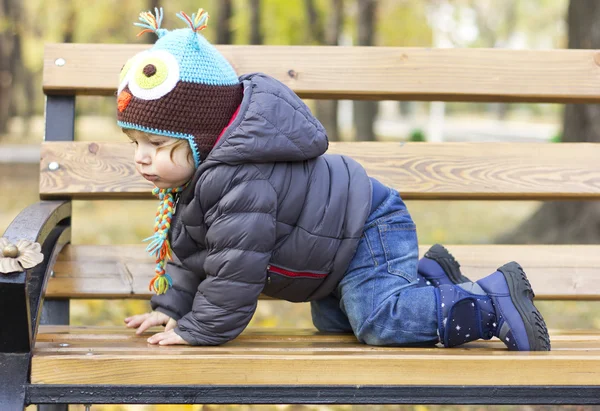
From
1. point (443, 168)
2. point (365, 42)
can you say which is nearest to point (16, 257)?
point (443, 168)

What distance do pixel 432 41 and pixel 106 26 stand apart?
8132mm

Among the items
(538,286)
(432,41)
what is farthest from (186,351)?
(432,41)

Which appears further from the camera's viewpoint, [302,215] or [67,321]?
[67,321]

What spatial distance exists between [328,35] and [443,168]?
1092 centimetres

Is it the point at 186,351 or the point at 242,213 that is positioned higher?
the point at 242,213

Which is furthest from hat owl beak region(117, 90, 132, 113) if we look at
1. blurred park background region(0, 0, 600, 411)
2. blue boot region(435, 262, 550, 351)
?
blurred park background region(0, 0, 600, 411)

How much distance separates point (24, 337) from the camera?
6.09ft

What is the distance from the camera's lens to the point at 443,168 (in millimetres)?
2787

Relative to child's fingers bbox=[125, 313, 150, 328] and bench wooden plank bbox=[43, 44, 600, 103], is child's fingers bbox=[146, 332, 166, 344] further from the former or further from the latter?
bench wooden plank bbox=[43, 44, 600, 103]

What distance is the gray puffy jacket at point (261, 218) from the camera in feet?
6.89

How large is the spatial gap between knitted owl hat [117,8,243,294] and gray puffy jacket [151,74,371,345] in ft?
0.20

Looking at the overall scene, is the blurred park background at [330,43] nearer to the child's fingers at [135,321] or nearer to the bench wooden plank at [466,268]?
the bench wooden plank at [466,268]

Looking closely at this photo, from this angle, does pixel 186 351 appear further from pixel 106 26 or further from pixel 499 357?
pixel 106 26

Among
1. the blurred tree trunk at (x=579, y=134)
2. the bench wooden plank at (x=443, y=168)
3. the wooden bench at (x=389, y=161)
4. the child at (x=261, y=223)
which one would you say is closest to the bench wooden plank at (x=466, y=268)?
the wooden bench at (x=389, y=161)
